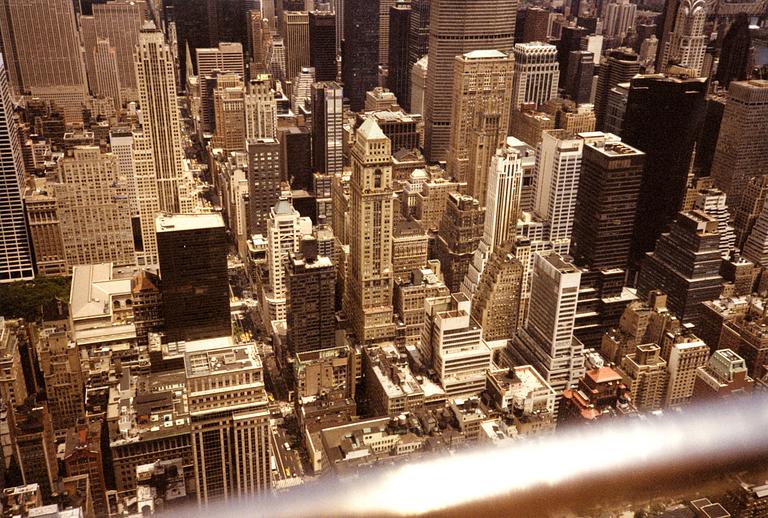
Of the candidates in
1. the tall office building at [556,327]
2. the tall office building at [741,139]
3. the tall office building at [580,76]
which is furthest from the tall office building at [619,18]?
the tall office building at [556,327]

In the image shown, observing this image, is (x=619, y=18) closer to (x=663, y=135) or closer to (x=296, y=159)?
(x=663, y=135)

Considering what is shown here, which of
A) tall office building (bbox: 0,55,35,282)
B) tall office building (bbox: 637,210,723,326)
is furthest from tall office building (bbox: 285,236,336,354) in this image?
tall office building (bbox: 637,210,723,326)

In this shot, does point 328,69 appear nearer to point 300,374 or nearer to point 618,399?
point 300,374

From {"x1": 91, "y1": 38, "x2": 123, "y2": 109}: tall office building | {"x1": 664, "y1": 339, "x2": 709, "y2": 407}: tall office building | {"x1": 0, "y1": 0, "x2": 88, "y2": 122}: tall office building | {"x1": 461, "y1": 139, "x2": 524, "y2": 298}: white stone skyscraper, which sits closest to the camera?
{"x1": 664, "y1": 339, "x2": 709, "y2": 407}: tall office building

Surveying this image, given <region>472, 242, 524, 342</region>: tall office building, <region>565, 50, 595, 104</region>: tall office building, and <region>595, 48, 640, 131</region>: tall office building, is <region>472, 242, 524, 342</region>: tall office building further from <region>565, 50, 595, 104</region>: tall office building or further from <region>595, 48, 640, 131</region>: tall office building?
<region>565, 50, 595, 104</region>: tall office building

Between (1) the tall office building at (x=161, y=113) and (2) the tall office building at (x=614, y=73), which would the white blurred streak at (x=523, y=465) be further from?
(2) the tall office building at (x=614, y=73)

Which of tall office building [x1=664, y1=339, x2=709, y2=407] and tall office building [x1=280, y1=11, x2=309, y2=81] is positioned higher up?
tall office building [x1=280, y1=11, x2=309, y2=81]

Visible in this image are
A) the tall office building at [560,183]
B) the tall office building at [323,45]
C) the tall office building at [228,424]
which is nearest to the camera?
the tall office building at [228,424]
